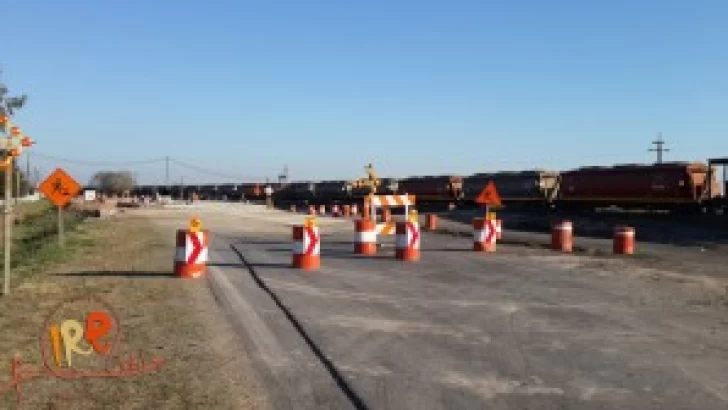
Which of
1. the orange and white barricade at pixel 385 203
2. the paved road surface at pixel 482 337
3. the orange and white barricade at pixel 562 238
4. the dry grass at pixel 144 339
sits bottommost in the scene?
the paved road surface at pixel 482 337

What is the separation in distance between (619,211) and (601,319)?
110 feet

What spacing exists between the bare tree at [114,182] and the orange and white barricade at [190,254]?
12961cm

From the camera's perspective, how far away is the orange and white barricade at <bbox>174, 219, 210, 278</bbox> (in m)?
14.7

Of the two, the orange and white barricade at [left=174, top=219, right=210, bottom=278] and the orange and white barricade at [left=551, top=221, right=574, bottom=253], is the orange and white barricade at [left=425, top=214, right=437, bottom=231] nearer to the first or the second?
the orange and white barricade at [left=551, top=221, right=574, bottom=253]

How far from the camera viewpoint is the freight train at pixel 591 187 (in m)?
38.3

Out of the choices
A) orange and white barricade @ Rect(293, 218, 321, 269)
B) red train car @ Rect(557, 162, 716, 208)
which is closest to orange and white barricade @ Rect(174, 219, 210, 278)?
orange and white barricade @ Rect(293, 218, 321, 269)

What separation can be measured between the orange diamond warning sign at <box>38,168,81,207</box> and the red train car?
94.3 feet

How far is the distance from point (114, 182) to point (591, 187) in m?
115

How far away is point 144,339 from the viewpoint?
8539 mm

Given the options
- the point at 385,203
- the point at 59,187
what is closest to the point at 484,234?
the point at 385,203

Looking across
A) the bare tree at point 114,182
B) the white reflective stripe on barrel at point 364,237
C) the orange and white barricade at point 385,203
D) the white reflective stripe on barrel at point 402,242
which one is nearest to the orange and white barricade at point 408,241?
the white reflective stripe on barrel at point 402,242

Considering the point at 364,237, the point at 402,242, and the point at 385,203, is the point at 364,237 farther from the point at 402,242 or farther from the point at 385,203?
the point at 402,242

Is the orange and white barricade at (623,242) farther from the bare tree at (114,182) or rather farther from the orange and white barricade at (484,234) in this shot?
the bare tree at (114,182)

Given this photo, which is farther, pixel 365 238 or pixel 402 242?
pixel 365 238
